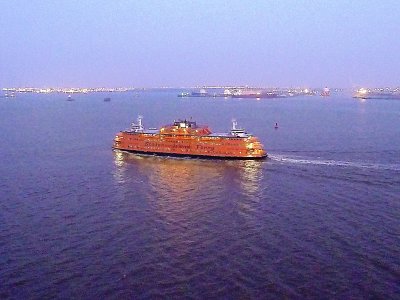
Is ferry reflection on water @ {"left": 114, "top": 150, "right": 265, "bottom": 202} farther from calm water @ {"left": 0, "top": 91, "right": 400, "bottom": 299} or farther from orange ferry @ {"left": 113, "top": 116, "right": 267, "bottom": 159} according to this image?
orange ferry @ {"left": 113, "top": 116, "right": 267, "bottom": 159}

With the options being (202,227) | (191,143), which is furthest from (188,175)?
(202,227)

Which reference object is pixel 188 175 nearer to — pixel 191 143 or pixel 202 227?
pixel 191 143

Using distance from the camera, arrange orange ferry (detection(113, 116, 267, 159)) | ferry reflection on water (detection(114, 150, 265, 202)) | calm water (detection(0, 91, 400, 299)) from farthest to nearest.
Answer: orange ferry (detection(113, 116, 267, 159)) → ferry reflection on water (detection(114, 150, 265, 202)) → calm water (detection(0, 91, 400, 299))

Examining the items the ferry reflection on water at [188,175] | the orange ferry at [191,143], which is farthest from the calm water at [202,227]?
the orange ferry at [191,143]

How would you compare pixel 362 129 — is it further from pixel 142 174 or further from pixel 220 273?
pixel 220 273

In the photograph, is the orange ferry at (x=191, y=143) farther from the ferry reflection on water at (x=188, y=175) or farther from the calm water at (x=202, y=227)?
the calm water at (x=202, y=227)

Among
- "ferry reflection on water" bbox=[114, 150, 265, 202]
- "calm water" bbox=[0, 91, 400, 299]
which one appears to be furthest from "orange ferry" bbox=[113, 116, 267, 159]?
"calm water" bbox=[0, 91, 400, 299]
